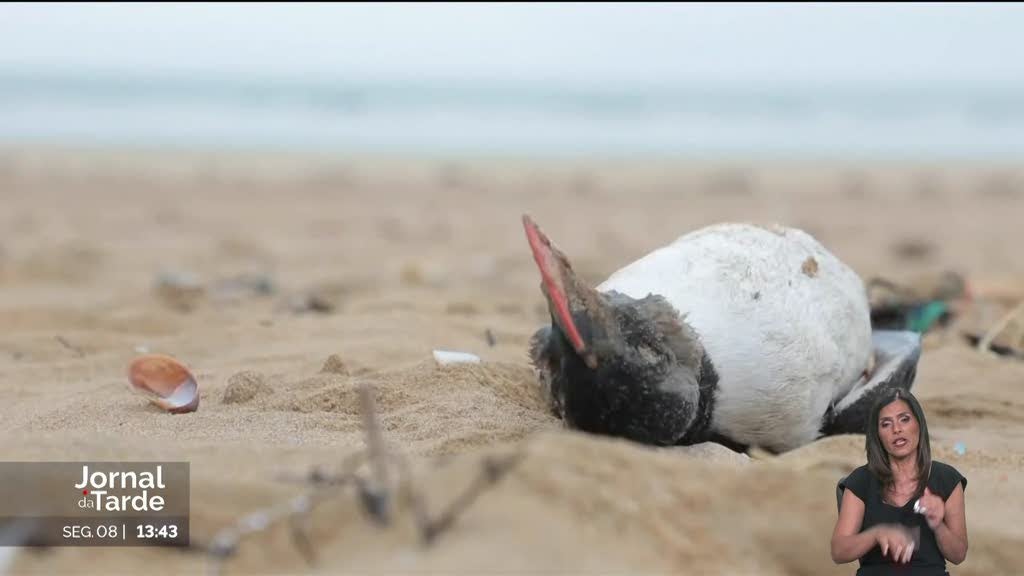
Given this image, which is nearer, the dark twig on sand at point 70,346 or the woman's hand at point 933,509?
the woman's hand at point 933,509

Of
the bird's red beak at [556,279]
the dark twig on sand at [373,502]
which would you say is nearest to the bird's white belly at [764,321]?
the bird's red beak at [556,279]

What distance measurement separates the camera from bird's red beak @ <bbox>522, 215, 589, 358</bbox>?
109 inches

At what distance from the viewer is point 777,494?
2.33 metres

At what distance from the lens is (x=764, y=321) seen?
3174 mm

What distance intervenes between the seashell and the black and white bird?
3.66 feet

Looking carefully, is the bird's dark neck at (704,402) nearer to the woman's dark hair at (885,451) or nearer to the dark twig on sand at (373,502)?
the woman's dark hair at (885,451)

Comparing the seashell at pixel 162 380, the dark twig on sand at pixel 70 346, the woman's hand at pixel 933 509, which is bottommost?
the woman's hand at pixel 933 509

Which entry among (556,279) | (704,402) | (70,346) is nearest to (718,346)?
(704,402)

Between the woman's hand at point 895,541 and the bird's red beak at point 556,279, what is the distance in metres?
0.81

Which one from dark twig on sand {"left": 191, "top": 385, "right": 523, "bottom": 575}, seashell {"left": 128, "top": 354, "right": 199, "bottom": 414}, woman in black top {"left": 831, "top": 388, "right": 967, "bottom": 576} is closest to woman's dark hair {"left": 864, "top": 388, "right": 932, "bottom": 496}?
woman in black top {"left": 831, "top": 388, "right": 967, "bottom": 576}

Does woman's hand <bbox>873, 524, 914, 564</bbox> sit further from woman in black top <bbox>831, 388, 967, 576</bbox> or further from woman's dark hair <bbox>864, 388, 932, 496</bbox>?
woman's dark hair <bbox>864, 388, 932, 496</bbox>

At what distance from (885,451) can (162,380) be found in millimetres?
2149

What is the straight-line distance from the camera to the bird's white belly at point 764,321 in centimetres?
A: 312

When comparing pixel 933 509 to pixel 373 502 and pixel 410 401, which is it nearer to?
pixel 373 502
